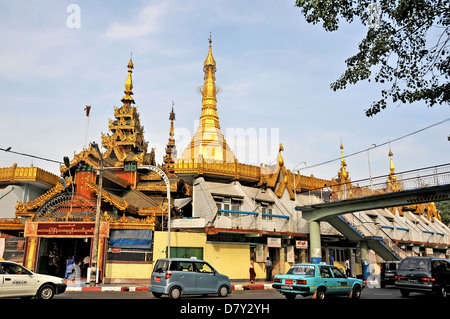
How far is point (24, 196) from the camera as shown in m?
33.1

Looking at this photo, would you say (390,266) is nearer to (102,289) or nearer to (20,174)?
(102,289)

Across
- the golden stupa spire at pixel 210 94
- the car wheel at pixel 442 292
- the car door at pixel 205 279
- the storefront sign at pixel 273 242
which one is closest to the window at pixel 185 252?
the storefront sign at pixel 273 242

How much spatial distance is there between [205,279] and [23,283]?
6881 millimetres

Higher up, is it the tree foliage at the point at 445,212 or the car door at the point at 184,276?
the tree foliage at the point at 445,212

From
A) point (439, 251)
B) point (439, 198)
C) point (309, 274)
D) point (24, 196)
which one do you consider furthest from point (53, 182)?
point (439, 251)

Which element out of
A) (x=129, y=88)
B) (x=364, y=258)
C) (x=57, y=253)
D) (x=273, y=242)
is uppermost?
(x=129, y=88)

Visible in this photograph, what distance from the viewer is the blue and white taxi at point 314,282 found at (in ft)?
50.0

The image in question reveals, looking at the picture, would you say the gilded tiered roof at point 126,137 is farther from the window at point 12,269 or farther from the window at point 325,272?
the window at point 325,272

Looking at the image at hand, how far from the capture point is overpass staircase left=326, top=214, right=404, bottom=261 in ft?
105

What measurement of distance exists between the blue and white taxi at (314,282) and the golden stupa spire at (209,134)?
22466 millimetres

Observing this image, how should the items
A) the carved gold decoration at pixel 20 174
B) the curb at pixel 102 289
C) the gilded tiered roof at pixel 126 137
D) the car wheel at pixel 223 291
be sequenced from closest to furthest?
1. the car wheel at pixel 223 291
2. the curb at pixel 102 289
3. the carved gold decoration at pixel 20 174
4. the gilded tiered roof at pixel 126 137

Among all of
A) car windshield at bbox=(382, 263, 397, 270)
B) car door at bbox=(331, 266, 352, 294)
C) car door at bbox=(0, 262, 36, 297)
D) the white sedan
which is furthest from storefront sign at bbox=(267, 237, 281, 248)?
car door at bbox=(0, 262, 36, 297)

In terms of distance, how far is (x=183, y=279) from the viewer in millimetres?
15641

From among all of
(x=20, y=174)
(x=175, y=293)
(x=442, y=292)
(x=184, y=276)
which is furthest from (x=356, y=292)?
(x=20, y=174)
